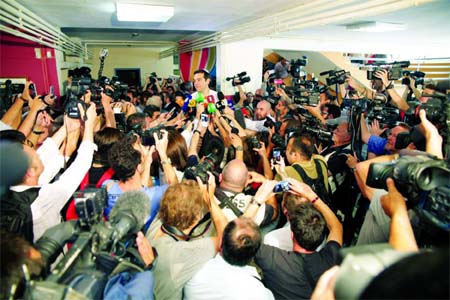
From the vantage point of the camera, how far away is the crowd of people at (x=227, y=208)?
0.84 meters

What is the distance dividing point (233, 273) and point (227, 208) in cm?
49

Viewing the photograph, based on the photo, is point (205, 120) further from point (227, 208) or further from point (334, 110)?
point (334, 110)

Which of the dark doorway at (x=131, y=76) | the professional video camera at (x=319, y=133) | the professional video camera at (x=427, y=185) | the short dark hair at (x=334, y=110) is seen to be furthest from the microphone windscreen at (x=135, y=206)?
the dark doorway at (x=131, y=76)

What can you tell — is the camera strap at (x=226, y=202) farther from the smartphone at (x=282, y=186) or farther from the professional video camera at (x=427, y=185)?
the professional video camera at (x=427, y=185)

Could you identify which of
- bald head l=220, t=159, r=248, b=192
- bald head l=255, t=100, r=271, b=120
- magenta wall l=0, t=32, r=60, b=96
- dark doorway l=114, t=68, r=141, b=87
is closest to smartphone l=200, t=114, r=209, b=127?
bald head l=220, t=159, r=248, b=192

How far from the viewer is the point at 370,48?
735 centimetres

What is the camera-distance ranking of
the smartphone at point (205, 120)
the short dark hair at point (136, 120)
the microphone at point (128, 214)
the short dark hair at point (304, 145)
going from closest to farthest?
1. the microphone at point (128, 214)
2. the short dark hair at point (304, 145)
3. the smartphone at point (205, 120)
4. the short dark hair at point (136, 120)

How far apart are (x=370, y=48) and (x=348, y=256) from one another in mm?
8204

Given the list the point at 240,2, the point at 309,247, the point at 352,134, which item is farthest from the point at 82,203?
the point at 240,2

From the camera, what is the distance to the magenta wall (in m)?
3.66

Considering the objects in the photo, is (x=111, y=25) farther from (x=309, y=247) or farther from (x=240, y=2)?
(x=309, y=247)

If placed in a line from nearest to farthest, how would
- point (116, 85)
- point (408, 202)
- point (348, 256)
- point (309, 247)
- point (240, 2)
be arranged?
point (348, 256) → point (408, 202) → point (309, 247) → point (240, 2) → point (116, 85)

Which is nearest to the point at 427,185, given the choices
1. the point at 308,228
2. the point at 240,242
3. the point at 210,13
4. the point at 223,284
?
the point at 308,228

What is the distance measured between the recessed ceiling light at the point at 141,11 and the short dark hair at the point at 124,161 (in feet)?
7.22
